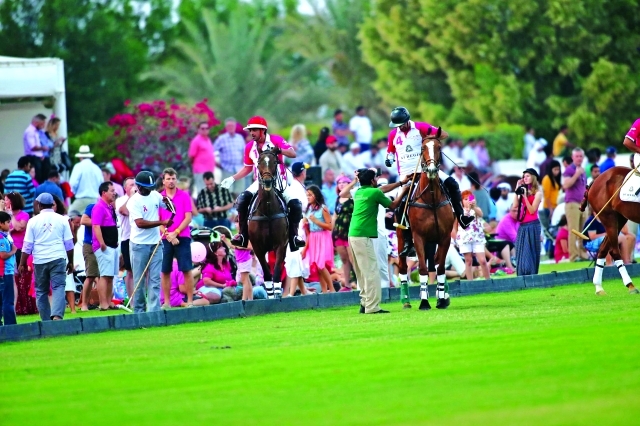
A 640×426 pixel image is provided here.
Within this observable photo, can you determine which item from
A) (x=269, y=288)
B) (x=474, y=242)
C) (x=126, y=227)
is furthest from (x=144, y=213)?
(x=474, y=242)

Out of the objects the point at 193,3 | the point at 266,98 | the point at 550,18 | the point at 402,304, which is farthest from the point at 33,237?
the point at 193,3

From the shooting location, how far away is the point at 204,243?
23609mm

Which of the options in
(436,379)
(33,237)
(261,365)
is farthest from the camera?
(33,237)

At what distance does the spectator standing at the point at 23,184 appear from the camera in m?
25.5

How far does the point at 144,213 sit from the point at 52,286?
5.35 feet

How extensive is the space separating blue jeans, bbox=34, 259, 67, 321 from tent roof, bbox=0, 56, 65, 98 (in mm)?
9737

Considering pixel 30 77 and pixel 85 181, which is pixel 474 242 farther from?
pixel 30 77

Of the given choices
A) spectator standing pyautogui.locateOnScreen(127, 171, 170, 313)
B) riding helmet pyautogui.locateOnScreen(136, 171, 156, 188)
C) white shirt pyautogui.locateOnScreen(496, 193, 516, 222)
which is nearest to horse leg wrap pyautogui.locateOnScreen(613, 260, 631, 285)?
spectator standing pyautogui.locateOnScreen(127, 171, 170, 313)

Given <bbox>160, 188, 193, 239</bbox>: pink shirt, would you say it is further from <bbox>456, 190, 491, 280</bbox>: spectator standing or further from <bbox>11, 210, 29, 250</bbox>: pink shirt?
<bbox>456, 190, 491, 280</bbox>: spectator standing

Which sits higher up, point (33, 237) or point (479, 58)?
point (479, 58)

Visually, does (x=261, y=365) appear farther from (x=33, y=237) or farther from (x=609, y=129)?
(x=609, y=129)

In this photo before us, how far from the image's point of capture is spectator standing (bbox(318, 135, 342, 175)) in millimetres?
33062

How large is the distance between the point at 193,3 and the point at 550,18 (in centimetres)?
2475

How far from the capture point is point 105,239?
73.3ft
